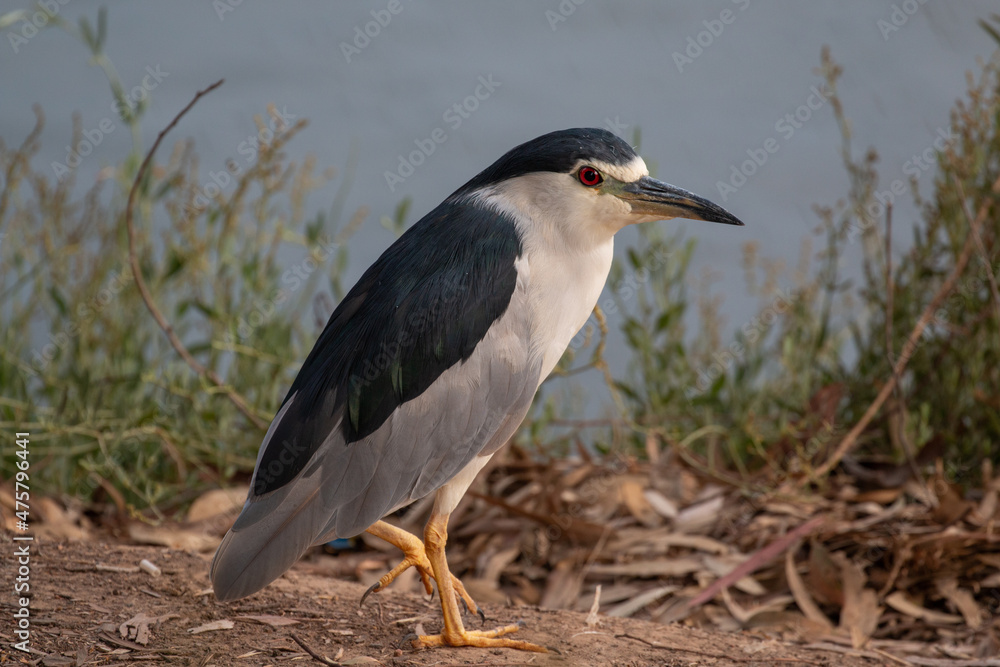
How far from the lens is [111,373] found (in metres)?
4.84

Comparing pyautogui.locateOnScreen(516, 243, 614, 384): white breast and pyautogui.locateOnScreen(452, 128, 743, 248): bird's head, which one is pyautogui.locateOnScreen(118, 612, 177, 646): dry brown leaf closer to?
pyautogui.locateOnScreen(516, 243, 614, 384): white breast

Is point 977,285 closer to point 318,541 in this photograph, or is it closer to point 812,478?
point 812,478

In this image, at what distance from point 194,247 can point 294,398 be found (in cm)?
206

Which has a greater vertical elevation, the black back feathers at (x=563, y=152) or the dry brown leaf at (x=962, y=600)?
the black back feathers at (x=563, y=152)

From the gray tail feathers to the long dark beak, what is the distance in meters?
1.27

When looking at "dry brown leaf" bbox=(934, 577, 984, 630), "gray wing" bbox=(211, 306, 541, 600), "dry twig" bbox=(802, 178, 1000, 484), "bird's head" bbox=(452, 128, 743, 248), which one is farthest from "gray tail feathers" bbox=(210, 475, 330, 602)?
"dry brown leaf" bbox=(934, 577, 984, 630)

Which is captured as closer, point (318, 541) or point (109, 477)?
point (318, 541)

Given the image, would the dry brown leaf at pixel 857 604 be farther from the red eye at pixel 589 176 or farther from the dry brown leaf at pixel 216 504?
the dry brown leaf at pixel 216 504

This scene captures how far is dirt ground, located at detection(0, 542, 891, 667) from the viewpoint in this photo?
2658 mm

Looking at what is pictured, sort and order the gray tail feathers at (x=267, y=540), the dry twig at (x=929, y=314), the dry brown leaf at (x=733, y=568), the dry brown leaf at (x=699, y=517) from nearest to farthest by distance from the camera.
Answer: the gray tail feathers at (x=267, y=540)
the dry brown leaf at (x=733, y=568)
the dry twig at (x=929, y=314)
the dry brown leaf at (x=699, y=517)

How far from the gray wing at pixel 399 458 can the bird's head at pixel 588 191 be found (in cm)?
28

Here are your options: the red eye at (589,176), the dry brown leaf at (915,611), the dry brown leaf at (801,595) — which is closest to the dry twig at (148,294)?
the red eye at (589,176)

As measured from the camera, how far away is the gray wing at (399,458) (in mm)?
2662

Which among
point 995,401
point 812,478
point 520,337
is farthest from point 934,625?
point 520,337
